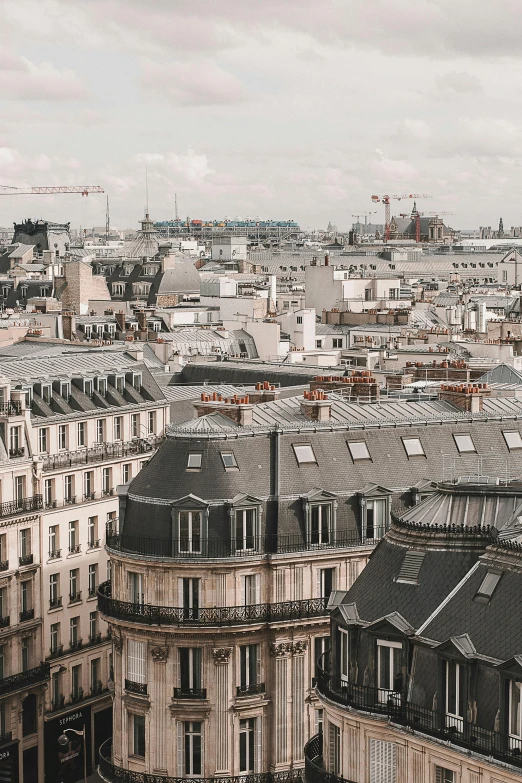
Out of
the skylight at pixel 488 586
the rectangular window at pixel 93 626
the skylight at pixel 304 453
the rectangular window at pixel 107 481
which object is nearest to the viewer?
the skylight at pixel 488 586

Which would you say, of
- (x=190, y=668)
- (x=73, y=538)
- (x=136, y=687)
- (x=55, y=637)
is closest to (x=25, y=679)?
(x=55, y=637)

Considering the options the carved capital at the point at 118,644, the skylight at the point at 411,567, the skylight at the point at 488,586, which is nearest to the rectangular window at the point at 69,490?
the carved capital at the point at 118,644

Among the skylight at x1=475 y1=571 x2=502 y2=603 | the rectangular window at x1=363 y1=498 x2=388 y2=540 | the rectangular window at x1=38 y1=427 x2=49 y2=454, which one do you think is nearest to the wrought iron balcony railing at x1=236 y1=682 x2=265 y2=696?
the rectangular window at x1=363 y1=498 x2=388 y2=540

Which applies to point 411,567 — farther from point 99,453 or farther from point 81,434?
point 99,453

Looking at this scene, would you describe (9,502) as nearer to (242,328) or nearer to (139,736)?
(139,736)

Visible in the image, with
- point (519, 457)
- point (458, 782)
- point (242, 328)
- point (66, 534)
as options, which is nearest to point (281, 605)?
point (519, 457)

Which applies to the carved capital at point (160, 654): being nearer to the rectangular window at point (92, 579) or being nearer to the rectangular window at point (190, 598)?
the rectangular window at point (190, 598)
